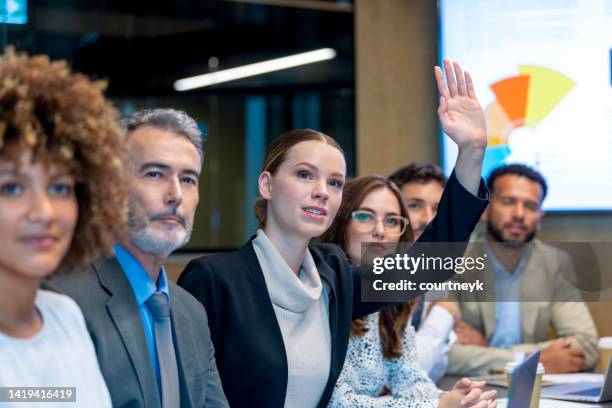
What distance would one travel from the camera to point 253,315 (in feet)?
6.79

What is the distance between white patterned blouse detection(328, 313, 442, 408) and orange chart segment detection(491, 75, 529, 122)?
211cm

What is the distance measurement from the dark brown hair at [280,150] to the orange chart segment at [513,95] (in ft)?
7.59

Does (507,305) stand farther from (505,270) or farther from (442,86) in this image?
(442,86)

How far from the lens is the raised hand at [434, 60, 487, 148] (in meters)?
2.06

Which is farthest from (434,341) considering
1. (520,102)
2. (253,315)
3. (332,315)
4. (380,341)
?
(520,102)

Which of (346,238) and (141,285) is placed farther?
(346,238)

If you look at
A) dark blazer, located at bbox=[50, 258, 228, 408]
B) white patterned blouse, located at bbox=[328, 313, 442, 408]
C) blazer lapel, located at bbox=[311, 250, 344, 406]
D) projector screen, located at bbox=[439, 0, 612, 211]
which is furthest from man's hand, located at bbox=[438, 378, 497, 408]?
projector screen, located at bbox=[439, 0, 612, 211]

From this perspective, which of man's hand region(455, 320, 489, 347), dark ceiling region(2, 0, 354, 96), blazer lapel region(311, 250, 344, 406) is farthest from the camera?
dark ceiling region(2, 0, 354, 96)

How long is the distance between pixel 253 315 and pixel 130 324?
1.95ft

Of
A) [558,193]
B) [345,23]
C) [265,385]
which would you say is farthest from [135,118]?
[345,23]

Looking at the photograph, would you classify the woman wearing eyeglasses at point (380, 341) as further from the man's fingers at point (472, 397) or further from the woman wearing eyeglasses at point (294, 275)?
the woman wearing eyeglasses at point (294, 275)

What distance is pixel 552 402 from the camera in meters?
2.42

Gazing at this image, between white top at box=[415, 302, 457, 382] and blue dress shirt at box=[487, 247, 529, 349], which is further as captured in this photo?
blue dress shirt at box=[487, 247, 529, 349]

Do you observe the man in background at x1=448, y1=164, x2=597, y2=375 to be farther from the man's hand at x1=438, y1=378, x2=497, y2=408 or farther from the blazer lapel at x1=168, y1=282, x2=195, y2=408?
the blazer lapel at x1=168, y1=282, x2=195, y2=408
